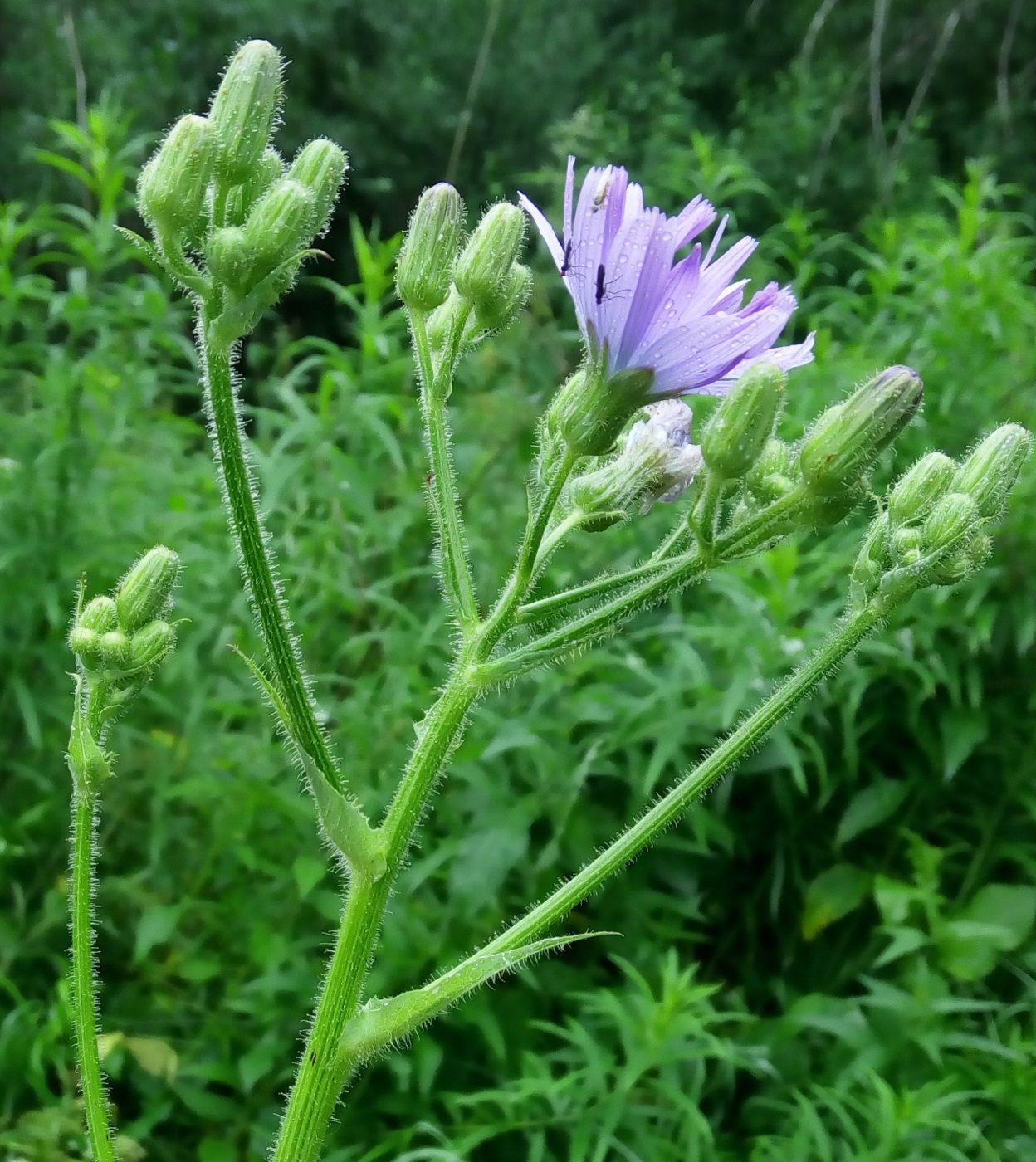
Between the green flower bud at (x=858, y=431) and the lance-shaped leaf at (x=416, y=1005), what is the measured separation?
0.66 meters

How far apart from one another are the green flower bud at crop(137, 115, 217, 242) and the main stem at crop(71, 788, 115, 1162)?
0.76 meters

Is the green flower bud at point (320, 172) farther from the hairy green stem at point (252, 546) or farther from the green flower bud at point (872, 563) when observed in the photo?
the green flower bud at point (872, 563)

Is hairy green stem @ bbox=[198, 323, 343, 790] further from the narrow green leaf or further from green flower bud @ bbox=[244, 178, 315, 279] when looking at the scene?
the narrow green leaf

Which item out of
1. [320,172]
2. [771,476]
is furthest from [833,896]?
[320,172]

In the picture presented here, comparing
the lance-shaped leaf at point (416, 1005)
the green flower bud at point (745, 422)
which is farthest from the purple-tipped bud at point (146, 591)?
the green flower bud at point (745, 422)

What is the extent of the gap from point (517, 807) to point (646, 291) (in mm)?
1590

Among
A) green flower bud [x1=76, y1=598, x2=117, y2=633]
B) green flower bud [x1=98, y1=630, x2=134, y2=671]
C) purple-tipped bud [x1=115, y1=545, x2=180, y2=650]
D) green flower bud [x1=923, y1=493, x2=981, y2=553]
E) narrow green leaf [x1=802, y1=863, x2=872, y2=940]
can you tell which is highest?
green flower bud [x1=923, y1=493, x2=981, y2=553]

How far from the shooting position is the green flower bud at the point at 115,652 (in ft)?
4.87

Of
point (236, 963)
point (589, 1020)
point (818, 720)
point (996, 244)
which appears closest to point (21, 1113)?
point (236, 963)

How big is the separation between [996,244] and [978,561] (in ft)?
9.55

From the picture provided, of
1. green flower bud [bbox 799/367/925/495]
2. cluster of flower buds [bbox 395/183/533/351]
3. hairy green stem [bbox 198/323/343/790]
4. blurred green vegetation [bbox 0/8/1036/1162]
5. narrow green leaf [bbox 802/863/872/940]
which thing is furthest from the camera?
narrow green leaf [bbox 802/863/872/940]

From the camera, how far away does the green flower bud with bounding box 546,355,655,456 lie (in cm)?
136

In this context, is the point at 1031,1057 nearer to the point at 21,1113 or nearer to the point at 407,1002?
the point at 407,1002

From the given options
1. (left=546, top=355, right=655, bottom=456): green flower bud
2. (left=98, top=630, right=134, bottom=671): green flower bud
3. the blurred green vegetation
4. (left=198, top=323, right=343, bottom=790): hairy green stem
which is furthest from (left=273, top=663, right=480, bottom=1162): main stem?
the blurred green vegetation
